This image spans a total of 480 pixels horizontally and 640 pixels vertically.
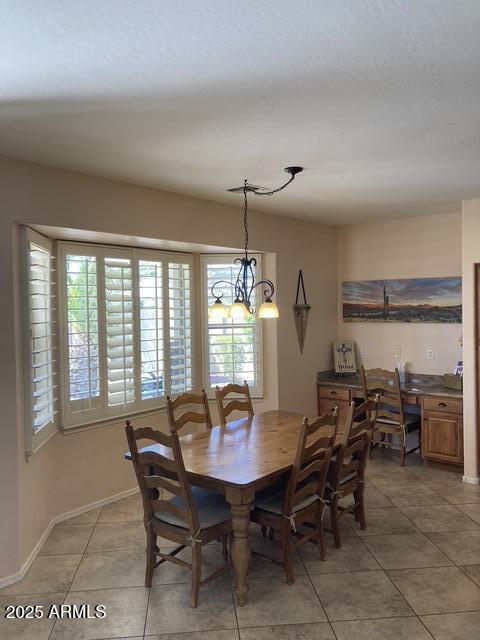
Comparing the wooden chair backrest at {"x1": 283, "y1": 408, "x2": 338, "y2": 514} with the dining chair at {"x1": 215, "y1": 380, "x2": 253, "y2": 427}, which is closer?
the wooden chair backrest at {"x1": 283, "y1": 408, "x2": 338, "y2": 514}

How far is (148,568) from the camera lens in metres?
2.82

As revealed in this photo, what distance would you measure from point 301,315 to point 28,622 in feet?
12.0

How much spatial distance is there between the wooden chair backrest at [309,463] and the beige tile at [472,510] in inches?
57.5

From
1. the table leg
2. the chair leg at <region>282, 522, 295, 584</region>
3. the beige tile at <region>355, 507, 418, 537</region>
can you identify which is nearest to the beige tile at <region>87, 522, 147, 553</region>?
the table leg

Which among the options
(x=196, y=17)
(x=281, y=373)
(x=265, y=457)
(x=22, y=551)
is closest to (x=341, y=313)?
(x=281, y=373)

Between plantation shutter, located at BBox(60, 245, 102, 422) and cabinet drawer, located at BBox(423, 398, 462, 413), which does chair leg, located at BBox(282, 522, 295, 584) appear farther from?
cabinet drawer, located at BBox(423, 398, 462, 413)

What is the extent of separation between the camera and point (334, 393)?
5.38m

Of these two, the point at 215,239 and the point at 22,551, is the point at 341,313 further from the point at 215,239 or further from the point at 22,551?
the point at 22,551

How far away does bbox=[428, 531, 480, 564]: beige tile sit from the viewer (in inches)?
122

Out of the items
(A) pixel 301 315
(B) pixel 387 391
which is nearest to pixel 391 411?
(B) pixel 387 391

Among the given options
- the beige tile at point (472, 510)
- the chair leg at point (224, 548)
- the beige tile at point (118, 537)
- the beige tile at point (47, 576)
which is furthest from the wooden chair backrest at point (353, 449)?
the beige tile at point (47, 576)

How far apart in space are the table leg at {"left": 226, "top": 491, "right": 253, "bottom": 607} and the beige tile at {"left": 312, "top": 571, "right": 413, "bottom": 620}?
0.45 meters

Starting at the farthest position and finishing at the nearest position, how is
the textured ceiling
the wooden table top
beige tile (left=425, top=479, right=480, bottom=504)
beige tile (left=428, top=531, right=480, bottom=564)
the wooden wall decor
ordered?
the wooden wall decor → beige tile (left=425, top=479, right=480, bottom=504) → beige tile (left=428, top=531, right=480, bottom=564) → the wooden table top → the textured ceiling

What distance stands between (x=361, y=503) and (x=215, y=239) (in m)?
2.52
